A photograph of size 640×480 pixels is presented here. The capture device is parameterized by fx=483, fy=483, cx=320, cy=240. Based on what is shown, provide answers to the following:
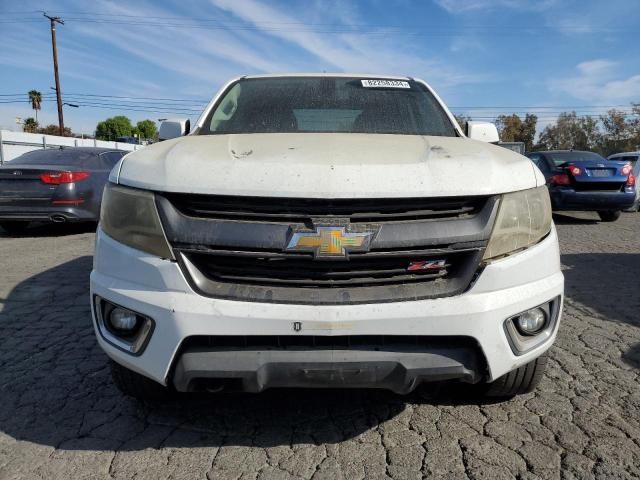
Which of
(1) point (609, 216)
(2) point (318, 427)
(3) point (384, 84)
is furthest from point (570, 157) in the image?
(2) point (318, 427)

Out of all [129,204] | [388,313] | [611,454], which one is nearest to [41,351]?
[129,204]

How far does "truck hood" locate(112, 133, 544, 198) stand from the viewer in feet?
6.09

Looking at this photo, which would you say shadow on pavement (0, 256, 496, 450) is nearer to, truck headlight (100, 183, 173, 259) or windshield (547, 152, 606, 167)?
truck headlight (100, 183, 173, 259)

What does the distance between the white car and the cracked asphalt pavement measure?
0.38m

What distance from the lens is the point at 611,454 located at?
2.04 meters

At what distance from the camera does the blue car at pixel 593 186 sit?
9258 mm

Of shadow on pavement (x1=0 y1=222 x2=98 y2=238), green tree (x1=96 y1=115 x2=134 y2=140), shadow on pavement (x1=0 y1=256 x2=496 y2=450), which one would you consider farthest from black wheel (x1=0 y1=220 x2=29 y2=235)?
green tree (x1=96 y1=115 x2=134 y2=140)

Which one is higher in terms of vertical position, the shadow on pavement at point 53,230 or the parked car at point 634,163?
the parked car at point 634,163

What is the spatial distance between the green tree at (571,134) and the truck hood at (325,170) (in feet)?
183

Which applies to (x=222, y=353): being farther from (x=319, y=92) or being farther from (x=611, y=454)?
(x=319, y=92)

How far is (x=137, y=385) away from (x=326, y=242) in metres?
1.18

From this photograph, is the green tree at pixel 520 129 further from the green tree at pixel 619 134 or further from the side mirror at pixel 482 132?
the side mirror at pixel 482 132

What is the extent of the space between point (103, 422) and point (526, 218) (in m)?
2.18

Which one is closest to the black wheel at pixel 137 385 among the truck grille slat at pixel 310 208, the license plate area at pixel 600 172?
the truck grille slat at pixel 310 208
